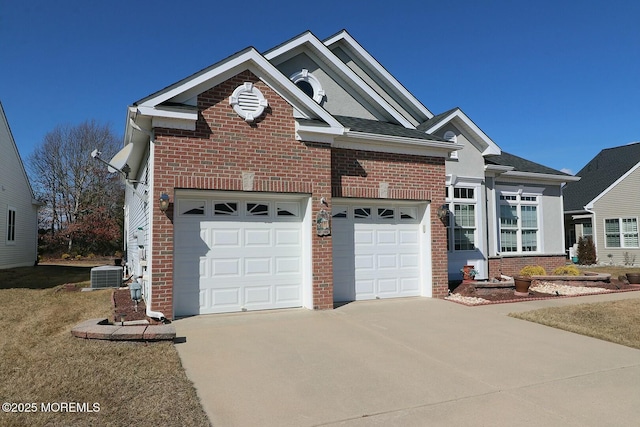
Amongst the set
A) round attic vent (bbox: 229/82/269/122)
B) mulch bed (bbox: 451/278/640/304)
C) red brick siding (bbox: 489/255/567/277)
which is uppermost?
round attic vent (bbox: 229/82/269/122)

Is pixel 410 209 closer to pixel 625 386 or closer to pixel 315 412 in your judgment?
pixel 625 386

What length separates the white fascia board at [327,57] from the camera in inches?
452

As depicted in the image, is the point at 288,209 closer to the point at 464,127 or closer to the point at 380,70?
the point at 380,70

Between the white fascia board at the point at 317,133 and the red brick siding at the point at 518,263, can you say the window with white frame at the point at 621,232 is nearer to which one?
the red brick siding at the point at 518,263

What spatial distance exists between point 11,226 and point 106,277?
1201cm

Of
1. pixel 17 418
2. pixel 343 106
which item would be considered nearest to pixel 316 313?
pixel 17 418

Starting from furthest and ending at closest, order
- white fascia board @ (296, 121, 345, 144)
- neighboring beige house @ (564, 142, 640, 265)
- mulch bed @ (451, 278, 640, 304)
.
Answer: neighboring beige house @ (564, 142, 640, 265) → mulch bed @ (451, 278, 640, 304) → white fascia board @ (296, 121, 345, 144)

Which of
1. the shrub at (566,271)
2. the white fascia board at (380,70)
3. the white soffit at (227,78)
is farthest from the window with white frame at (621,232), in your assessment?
the white soffit at (227,78)

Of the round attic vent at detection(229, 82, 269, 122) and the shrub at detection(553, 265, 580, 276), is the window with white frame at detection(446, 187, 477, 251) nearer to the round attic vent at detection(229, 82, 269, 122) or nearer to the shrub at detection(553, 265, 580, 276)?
the shrub at detection(553, 265, 580, 276)

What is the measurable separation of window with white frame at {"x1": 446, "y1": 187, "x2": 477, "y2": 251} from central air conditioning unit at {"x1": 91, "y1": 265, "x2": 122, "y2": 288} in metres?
10.7

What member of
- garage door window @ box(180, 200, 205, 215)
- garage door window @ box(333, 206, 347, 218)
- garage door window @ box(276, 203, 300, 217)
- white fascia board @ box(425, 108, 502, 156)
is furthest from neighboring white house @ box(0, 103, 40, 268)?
white fascia board @ box(425, 108, 502, 156)

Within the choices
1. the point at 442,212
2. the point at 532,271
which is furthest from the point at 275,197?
the point at 532,271

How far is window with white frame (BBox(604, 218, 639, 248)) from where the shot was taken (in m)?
22.1

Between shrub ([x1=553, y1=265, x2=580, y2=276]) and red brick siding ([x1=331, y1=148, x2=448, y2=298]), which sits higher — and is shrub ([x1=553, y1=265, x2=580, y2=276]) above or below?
below
